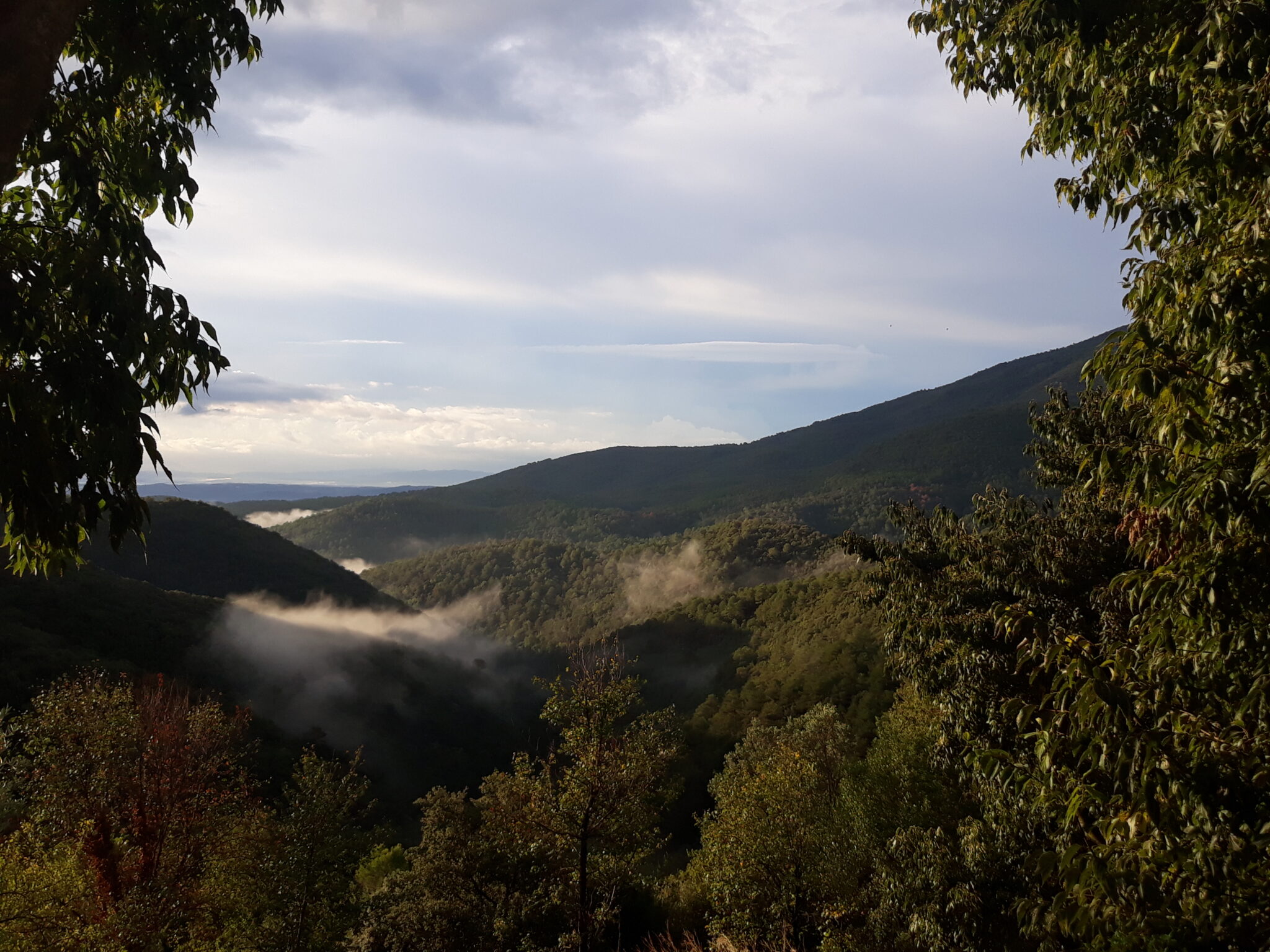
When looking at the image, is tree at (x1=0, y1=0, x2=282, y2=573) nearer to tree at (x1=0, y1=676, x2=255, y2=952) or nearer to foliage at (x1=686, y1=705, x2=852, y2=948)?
tree at (x1=0, y1=676, x2=255, y2=952)

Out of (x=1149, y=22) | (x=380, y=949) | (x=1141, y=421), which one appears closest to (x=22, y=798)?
(x=380, y=949)

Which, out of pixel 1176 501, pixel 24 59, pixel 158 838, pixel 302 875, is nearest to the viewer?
pixel 24 59

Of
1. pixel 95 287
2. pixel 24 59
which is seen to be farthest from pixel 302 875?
pixel 24 59

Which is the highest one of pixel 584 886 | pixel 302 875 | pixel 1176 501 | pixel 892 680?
pixel 1176 501

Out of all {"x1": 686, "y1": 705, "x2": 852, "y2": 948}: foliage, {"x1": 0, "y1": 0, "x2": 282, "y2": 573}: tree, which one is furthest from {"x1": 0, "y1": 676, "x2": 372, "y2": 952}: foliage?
{"x1": 0, "y1": 0, "x2": 282, "y2": 573}: tree

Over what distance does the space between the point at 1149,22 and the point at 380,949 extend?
96.4ft

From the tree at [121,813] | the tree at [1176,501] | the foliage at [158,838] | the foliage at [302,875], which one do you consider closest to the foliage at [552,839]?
the foliage at [302,875]

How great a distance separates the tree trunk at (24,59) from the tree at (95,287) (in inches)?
6.7

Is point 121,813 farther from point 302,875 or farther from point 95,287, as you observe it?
point 95,287

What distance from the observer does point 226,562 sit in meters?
141

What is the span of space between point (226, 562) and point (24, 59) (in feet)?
524

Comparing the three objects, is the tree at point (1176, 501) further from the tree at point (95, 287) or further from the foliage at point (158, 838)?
the foliage at point (158, 838)

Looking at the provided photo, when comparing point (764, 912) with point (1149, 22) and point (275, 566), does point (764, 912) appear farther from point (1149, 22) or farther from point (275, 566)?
point (275, 566)

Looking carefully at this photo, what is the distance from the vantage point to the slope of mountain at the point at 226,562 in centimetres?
13438
